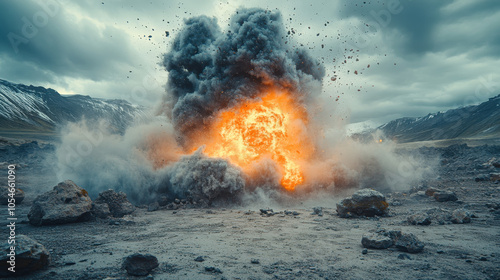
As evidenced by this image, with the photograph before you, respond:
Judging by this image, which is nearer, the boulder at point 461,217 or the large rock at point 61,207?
the boulder at point 461,217

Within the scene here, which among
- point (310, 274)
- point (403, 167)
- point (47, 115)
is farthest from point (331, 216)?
point (47, 115)

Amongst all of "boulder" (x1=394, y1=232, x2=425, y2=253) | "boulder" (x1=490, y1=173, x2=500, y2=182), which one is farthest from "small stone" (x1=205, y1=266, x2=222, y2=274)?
"boulder" (x1=490, y1=173, x2=500, y2=182)

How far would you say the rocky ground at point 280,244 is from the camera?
23.2 feet

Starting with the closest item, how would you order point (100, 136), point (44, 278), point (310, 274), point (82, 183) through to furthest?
point (44, 278) → point (310, 274) → point (82, 183) → point (100, 136)

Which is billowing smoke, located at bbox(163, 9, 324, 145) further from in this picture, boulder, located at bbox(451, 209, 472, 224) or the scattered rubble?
the scattered rubble

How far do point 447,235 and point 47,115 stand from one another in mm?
248706

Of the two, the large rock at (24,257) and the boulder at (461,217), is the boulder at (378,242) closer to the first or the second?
the boulder at (461,217)

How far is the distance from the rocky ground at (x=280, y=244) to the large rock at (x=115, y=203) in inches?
40.5

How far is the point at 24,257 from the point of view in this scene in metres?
6.54

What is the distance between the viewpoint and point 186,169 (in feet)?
70.2

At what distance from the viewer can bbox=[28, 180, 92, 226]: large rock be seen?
1205 centimetres

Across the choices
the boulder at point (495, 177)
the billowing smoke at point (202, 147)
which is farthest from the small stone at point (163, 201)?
the boulder at point (495, 177)

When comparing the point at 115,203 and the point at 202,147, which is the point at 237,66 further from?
the point at 115,203

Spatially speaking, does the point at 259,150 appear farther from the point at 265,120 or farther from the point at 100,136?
the point at 100,136
